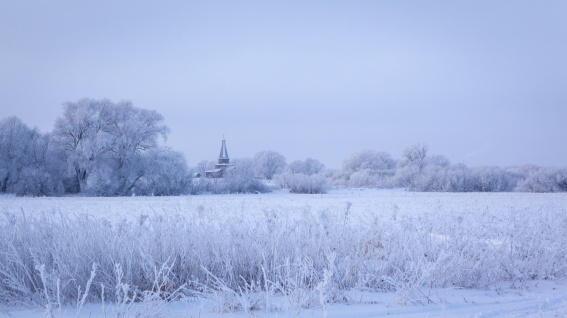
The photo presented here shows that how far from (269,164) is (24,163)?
52.1 m

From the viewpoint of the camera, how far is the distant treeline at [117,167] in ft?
92.6

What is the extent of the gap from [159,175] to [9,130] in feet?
37.8

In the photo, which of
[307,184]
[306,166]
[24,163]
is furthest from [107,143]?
[306,166]

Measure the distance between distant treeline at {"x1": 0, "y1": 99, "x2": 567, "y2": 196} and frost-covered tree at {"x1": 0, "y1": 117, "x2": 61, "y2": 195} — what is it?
62 millimetres

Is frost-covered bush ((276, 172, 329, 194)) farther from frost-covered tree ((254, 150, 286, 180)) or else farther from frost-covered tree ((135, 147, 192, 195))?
frost-covered tree ((254, 150, 286, 180))

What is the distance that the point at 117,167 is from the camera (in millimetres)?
30516

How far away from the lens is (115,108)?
32375mm

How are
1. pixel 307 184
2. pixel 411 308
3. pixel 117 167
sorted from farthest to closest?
pixel 307 184 < pixel 117 167 < pixel 411 308

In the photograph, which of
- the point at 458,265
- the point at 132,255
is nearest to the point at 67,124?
the point at 132,255

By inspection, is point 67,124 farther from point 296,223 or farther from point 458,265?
point 458,265

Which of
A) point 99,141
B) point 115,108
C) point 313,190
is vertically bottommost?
point 313,190

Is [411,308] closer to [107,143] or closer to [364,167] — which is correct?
[107,143]

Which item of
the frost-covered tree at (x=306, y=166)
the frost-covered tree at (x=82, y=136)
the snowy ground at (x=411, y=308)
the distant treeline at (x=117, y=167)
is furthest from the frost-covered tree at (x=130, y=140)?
the frost-covered tree at (x=306, y=166)

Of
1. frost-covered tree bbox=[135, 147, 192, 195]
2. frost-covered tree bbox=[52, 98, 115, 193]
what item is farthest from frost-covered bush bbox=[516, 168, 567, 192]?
frost-covered tree bbox=[52, 98, 115, 193]
